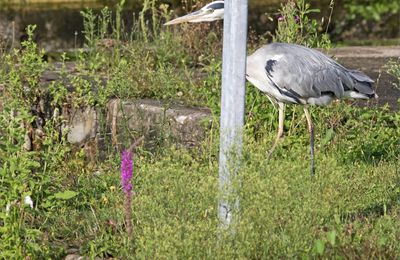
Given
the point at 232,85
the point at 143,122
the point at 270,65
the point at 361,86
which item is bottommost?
the point at 143,122

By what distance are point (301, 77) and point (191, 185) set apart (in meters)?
1.91

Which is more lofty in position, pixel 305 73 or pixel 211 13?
pixel 211 13

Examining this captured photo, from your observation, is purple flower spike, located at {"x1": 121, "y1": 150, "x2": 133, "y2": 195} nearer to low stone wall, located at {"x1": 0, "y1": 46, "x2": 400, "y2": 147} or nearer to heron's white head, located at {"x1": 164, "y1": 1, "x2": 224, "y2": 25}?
heron's white head, located at {"x1": 164, "y1": 1, "x2": 224, "y2": 25}

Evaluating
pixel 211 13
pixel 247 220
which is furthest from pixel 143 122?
pixel 247 220

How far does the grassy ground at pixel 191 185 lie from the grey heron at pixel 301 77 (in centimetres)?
38

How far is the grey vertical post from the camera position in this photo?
4977mm

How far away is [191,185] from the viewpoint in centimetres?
529

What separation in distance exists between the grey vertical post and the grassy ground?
0.07 meters

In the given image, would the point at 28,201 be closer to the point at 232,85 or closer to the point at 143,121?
the point at 232,85

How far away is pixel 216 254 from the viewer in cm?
483

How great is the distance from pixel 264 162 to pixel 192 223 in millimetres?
435

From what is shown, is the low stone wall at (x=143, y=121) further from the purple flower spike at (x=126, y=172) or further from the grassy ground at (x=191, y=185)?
the purple flower spike at (x=126, y=172)

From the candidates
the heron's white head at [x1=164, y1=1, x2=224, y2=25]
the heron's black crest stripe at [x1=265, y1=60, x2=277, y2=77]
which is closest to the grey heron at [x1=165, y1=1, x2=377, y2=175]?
the heron's black crest stripe at [x1=265, y1=60, x2=277, y2=77]

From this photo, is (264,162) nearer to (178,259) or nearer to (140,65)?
(178,259)
